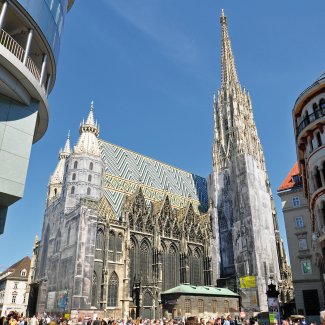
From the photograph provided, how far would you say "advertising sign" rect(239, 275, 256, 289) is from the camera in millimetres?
49938

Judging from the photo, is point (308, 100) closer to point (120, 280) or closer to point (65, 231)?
point (120, 280)

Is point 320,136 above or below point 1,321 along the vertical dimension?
above

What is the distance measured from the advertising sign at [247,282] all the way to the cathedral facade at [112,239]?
19.4ft

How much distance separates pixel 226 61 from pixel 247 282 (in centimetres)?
4777

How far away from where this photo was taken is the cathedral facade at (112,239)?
42688mm

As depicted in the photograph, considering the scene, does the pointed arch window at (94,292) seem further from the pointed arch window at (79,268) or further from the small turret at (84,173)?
the small turret at (84,173)

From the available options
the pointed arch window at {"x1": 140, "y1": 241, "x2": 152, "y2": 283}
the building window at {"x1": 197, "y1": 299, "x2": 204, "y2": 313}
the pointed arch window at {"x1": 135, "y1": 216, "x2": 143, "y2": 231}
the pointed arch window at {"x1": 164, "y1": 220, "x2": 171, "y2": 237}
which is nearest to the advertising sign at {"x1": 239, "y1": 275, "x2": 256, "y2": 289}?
the building window at {"x1": 197, "y1": 299, "x2": 204, "y2": 313}

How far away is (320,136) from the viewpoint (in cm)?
2214

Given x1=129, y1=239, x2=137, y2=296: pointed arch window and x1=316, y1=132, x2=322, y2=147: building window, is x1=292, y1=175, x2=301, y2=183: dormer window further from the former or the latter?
x1=129, y1=239, x2=137, y2=296: pointed arch window

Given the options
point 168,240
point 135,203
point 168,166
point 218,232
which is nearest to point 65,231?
point 135,203

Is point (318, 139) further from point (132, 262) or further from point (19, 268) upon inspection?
point (19, 268)

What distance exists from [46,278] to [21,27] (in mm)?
40903

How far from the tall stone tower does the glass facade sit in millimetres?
44135

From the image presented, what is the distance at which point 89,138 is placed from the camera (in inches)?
2190
